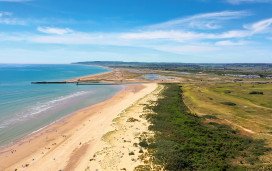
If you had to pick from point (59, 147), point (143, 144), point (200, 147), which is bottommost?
point (59, 147)

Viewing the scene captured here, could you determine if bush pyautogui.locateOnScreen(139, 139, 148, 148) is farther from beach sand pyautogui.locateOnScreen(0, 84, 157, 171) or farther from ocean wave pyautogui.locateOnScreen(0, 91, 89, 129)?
ocean wave pyautogui.locateOnScreen(0, 91, 89, 129)

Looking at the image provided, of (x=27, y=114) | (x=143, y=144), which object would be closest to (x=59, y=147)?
(x=143, y=144)

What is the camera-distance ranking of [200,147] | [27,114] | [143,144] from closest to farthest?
[200,147], [143,144], [27,114]

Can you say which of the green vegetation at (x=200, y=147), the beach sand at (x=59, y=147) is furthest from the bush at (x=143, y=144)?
the beach sand at (x=59, y=147)

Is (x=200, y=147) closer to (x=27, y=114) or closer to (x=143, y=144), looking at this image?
(x=143, y=144)

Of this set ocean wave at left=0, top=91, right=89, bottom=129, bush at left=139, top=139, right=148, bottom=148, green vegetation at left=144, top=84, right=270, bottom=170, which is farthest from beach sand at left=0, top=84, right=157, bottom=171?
green vegetation at left=144, top=84, right=270, bottom=170

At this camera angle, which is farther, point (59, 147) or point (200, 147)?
point (59, 147)

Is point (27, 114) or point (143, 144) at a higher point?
point (143, 144)

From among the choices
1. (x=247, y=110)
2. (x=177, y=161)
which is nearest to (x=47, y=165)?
(x=177, y=161)
